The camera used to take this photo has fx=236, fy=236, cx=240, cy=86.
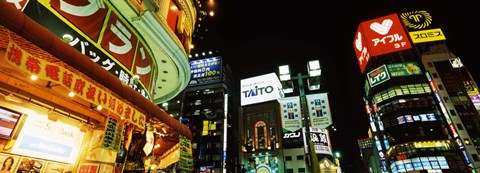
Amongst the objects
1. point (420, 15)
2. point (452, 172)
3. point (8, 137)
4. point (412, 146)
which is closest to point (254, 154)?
point (412, 146)

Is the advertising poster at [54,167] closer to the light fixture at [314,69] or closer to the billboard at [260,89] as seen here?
the light fixture at [314,69]

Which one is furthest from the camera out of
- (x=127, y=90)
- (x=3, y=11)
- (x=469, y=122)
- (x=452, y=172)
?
(x=469, y=122)

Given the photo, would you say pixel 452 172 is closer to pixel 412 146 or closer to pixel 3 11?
pixel 412 146

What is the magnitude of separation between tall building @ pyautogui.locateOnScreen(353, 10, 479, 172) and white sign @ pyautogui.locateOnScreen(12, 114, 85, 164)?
166 ft

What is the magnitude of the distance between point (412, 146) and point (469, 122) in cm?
1160

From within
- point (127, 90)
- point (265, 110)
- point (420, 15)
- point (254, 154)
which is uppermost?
point (420, 15)

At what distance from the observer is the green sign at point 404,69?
5703cm

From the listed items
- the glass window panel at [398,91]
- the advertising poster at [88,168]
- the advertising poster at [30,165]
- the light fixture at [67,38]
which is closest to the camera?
the advertising poster at [30,165]

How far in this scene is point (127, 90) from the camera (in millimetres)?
A: 6305

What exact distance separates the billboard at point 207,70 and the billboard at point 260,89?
23375mm

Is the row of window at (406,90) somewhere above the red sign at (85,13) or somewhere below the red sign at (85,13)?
above

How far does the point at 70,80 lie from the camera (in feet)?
16.3

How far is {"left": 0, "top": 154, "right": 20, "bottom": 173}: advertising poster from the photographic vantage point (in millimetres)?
5200

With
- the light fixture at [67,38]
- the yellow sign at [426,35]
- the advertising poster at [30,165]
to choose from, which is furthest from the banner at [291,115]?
the yellow sign at [426,35]
